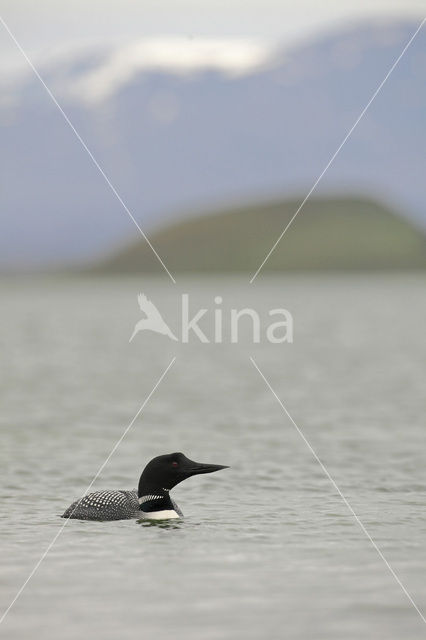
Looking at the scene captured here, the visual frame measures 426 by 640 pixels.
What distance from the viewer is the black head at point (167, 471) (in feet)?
44.7

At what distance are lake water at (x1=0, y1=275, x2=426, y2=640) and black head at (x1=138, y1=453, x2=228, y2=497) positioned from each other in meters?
0.44

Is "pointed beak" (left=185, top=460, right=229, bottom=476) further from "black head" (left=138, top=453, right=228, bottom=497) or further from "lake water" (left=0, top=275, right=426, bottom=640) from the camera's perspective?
"lake water" (left=0, top=275, right=426, bottom=640)

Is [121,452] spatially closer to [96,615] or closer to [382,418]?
[382,418]

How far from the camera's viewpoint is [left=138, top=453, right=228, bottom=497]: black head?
1362 cm

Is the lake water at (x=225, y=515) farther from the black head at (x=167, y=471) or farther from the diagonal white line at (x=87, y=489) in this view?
the black head at (x=167, y=471)

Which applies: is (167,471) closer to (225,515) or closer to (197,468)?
(197,468)

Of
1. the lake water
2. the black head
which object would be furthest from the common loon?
the lake water

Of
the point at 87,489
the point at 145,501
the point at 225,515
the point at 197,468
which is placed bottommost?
the point at 225,515

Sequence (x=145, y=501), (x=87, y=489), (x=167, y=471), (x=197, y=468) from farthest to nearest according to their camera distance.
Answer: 1. (x=87, y=489)
2. (x=197, y=468)
3. (x=167, y=471)
4. (x=145, y=501)

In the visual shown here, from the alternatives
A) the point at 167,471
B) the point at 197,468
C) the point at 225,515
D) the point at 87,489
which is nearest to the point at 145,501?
the point at 167,471

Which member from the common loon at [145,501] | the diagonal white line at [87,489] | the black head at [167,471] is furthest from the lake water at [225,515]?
the black head at [167,471]

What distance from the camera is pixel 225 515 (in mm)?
13727

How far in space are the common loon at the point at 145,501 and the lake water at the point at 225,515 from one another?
16 centimetres

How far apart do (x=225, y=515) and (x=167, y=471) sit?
73 cm
